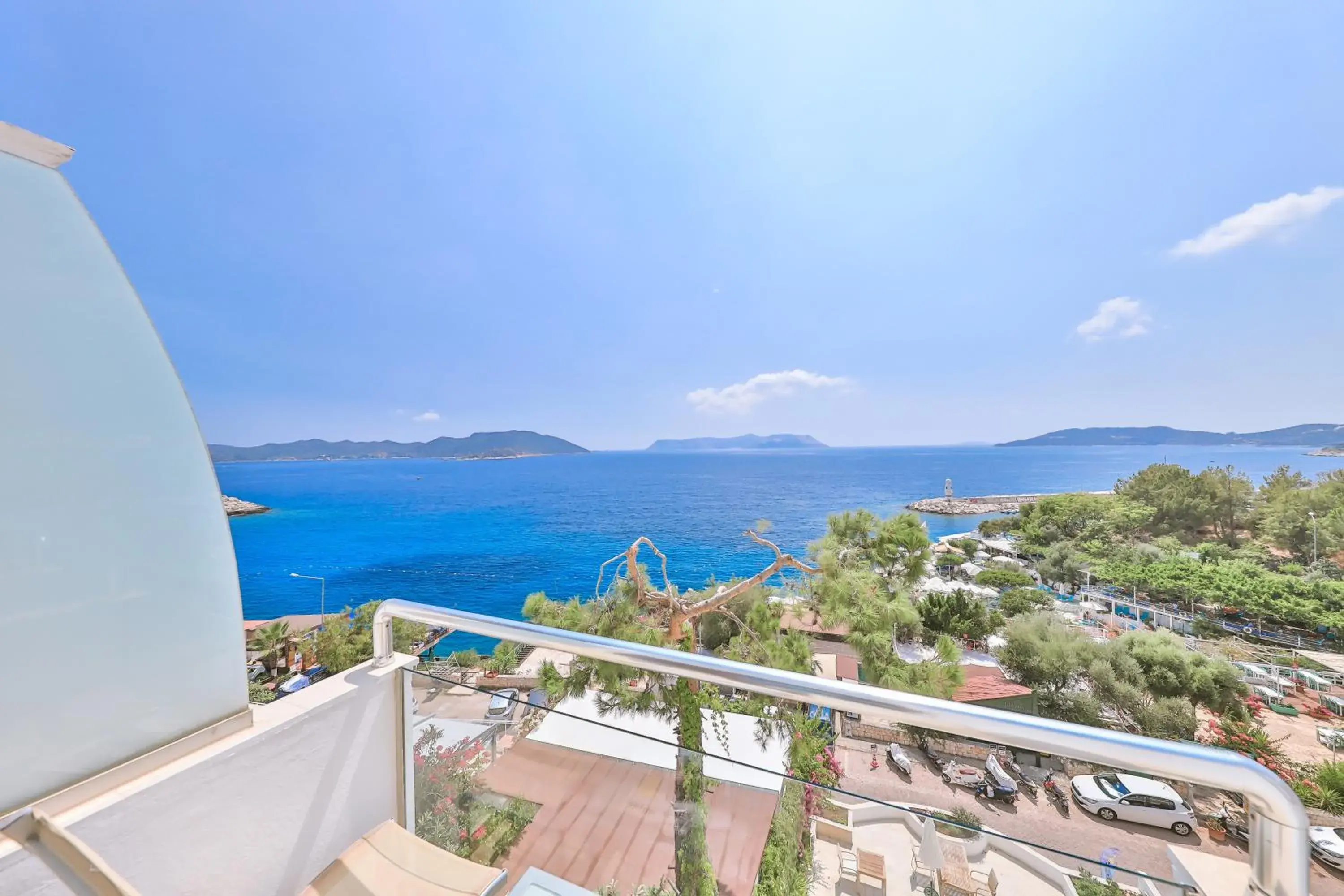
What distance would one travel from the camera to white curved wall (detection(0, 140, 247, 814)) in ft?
2.96

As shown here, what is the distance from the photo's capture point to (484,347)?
35188 mm

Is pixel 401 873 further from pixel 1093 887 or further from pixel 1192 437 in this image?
pixel 1192 437

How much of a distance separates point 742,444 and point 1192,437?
69.2m

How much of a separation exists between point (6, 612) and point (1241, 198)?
112 ft

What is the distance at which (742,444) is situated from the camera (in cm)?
10525

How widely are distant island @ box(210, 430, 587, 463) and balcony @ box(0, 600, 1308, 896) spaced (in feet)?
234

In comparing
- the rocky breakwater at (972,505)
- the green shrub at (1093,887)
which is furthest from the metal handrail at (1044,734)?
the rocky breakwater at (972,505)

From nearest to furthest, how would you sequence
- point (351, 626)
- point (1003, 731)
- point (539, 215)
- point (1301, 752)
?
1. point (1003, 731)
2. point (1301, 752)
3. point (351, 626)
4. point (539, 215)

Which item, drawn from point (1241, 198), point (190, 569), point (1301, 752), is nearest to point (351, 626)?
point (190, 569)

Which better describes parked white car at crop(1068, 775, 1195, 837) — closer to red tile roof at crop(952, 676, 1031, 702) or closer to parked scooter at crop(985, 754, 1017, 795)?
parked scooter at crop(985, 754, 1017, 795)

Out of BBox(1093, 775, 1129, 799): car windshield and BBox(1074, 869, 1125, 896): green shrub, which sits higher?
BBox(1074, 869, 1125, 896): green shrub

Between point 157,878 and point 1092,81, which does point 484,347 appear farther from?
point 157,878

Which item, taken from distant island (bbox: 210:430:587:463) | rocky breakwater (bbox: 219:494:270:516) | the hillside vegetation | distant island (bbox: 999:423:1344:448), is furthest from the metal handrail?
distant island (bbox: 210:430:587:463)

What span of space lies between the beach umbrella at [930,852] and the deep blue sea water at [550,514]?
9266 millimetres
